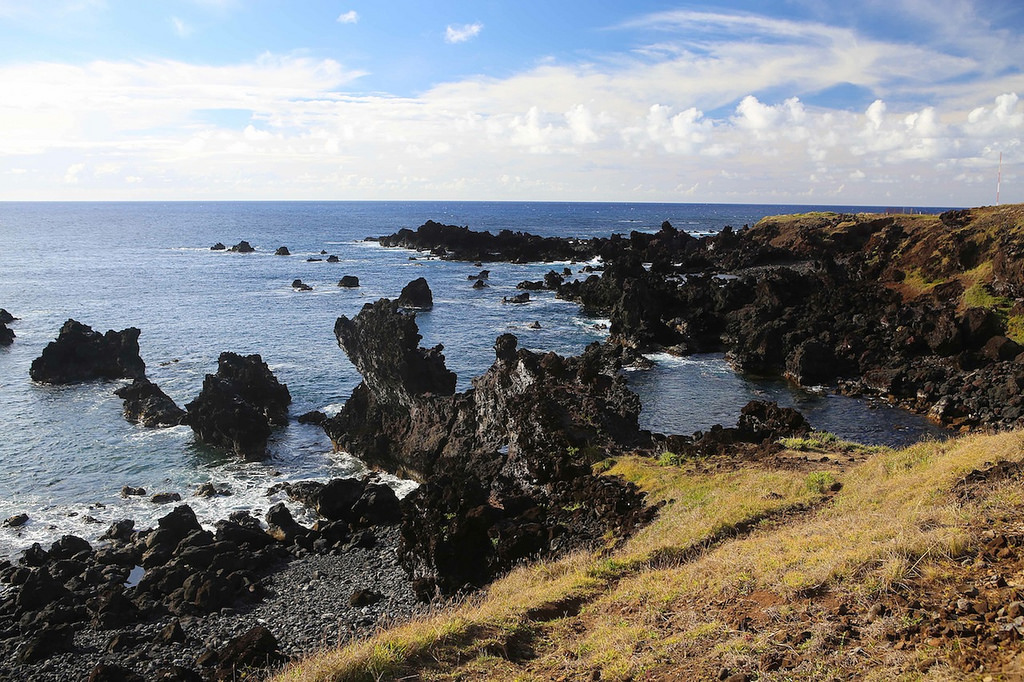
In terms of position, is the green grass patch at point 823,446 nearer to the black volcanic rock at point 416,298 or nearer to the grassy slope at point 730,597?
the grassy slope at point 730,597

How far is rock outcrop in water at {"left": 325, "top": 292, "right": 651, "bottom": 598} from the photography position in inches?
878

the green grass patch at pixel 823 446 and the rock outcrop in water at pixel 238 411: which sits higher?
the green grass patch at pixel 823 446

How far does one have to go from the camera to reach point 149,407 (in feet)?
140

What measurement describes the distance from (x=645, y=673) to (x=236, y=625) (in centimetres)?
1530

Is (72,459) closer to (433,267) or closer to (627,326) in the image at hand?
(627,326)

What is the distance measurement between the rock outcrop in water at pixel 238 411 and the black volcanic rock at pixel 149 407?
2.48 meters

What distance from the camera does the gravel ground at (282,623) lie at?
63.5ft

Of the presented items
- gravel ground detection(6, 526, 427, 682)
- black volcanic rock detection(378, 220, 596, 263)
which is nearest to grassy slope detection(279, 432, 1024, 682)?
gravel ground detection(6, 526, 427, 682)

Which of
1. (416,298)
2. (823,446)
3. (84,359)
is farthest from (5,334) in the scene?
(823,446)

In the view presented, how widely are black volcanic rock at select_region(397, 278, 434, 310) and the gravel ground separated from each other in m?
60.0

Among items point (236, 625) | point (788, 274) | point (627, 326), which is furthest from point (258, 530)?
point (788, 274)

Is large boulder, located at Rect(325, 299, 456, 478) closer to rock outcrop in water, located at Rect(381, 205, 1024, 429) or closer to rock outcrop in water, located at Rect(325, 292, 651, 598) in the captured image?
rock outcrop in water, located at Rect(325, 292, 651, 598)

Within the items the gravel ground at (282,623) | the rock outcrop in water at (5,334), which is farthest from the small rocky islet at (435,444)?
the rock outcrop in water at (5,334)

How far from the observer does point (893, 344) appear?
5050cm
